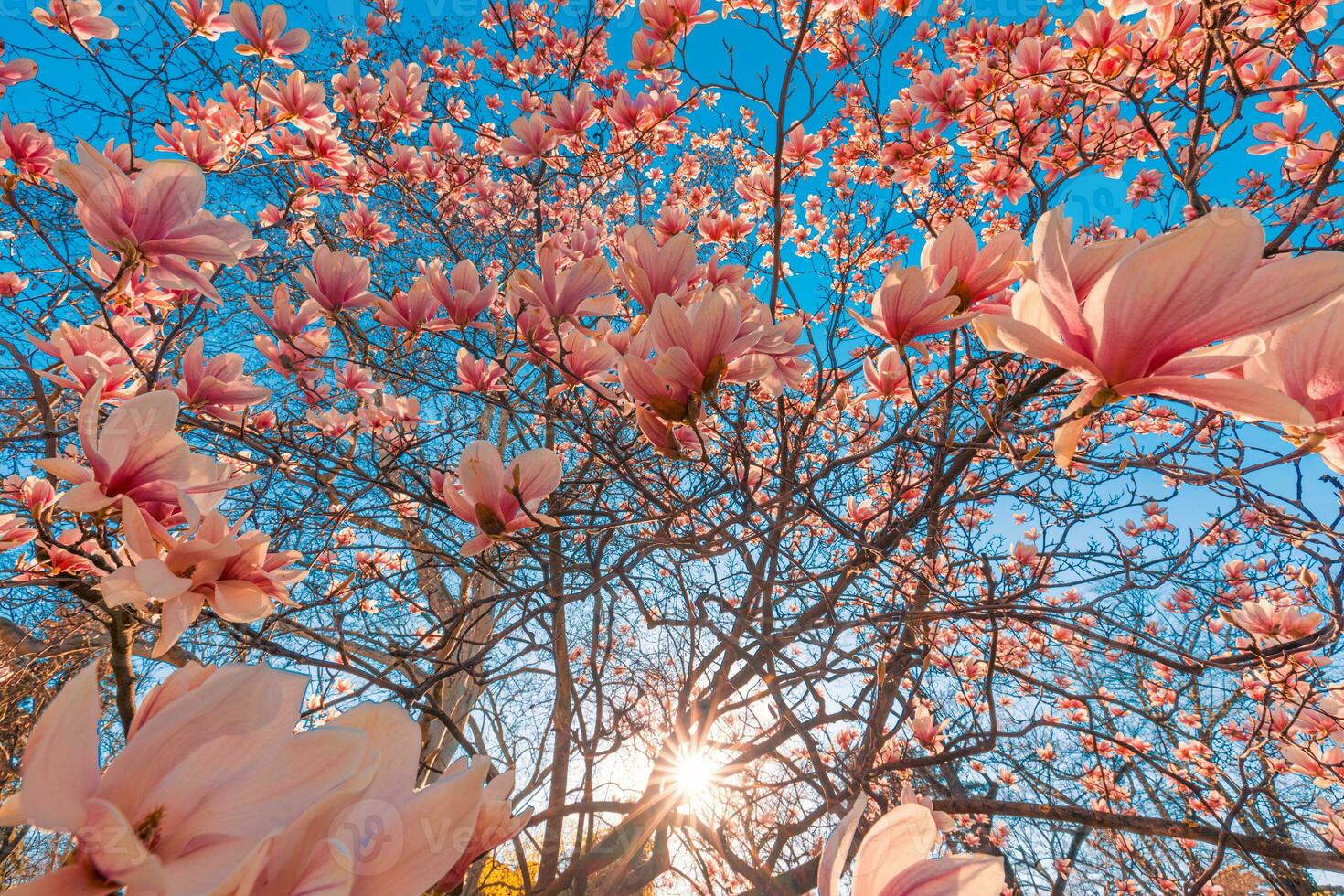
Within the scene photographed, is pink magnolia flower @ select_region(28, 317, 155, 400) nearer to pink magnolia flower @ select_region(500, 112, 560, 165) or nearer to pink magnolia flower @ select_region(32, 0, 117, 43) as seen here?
pink magnolia flower @ select_region(32, 0, 117, 43)

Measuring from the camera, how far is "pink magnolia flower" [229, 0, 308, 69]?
170 centimetres

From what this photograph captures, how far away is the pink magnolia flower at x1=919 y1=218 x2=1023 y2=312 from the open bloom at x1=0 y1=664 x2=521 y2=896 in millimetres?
749

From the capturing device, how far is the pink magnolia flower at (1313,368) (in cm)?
41

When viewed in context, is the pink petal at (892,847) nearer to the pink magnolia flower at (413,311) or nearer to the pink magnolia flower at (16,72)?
the pink magnolia flower at (413,311)

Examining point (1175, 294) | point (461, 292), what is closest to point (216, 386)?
point (461, 292)

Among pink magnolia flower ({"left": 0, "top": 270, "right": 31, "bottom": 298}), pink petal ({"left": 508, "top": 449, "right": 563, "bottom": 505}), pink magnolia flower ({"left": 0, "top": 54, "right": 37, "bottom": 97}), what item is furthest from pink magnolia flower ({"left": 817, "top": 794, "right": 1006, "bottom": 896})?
pink magnolia flower ({"left": 0, "top": 270, "right": 31, "bottom": 298})

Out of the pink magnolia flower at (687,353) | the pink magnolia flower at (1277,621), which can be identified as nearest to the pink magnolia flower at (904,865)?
the pink magnolia flower at (687,353)

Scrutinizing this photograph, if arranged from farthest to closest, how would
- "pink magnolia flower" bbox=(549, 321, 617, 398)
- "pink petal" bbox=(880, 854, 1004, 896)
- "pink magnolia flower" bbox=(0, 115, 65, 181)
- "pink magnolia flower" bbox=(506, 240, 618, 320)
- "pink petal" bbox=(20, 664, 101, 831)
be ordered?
"pink magnolia flower" bbox=(0, 115, 65, 181), "pink magnolia flower" bbox=(549, 321, 617, 398), "pink magnolia flower" bbox=(506, 240, 618, 320), "pink petal" bbox=(880, 854, 1004, 896), "pink petal" bbox=(20, 664, 101, 831)

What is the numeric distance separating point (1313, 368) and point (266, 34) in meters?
2.35

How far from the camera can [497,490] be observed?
0.88m

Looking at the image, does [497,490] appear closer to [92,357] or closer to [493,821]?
[493,821]

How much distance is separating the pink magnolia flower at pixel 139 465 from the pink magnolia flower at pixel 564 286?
52 centimetres

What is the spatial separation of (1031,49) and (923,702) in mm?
2472

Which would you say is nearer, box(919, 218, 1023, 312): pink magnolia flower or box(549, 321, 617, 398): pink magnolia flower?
box(919, 218, 1023, 312): pink magnolia flower
